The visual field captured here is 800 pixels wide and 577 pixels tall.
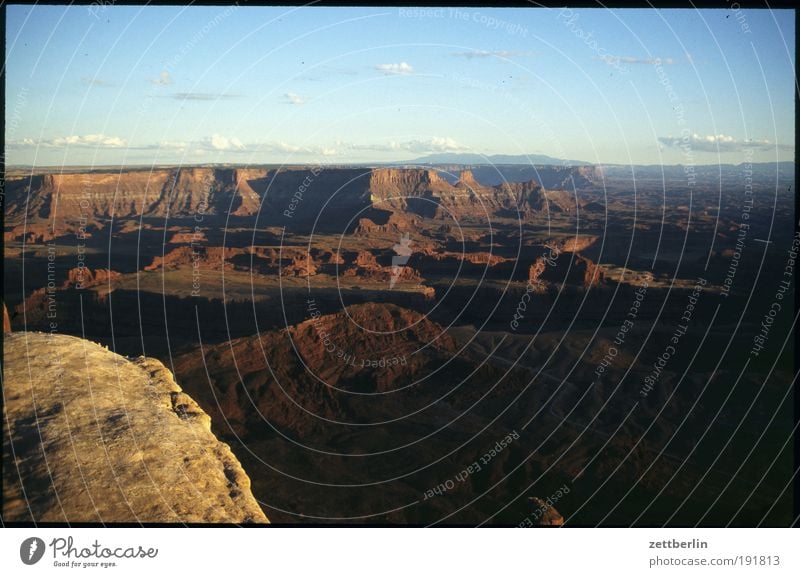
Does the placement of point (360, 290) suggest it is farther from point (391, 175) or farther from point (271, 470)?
point (391, 175)

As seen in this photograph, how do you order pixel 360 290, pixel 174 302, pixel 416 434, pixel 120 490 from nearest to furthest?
pixel 120 490, pixel 416 434, pixel 174 302, pixel 360 290

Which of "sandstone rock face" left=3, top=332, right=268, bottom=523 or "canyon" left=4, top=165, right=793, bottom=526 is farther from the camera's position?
"canyon" left=4, top=165, right=793, bottom=526

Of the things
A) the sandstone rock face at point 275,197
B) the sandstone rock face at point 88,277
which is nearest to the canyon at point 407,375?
the sandstone rock face at point 88,277

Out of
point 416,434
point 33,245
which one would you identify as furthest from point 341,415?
point 33,245

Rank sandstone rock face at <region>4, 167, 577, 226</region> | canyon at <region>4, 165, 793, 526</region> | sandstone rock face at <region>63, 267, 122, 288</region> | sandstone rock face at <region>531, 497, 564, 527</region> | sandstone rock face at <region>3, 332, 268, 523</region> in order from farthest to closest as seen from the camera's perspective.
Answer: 1. sandstone rock face at <region>4, 167, 577, 226</region>
2. sandstone rock face at <region>63, 267, 122, 288</region>
3. sandstone rock face at <region>531, 497, 564, 527</region>
4. canyon at <region>4, 165, 793, 526</region>
5. sandstone rock face at <region>3, 332, 268, 523</region>

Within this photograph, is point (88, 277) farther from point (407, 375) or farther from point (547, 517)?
point (547, 517)

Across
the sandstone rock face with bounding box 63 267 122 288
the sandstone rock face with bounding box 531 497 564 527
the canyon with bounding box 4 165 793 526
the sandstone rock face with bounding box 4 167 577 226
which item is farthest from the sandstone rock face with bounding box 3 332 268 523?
the sandstone rock face with bounding box 4 167 577 226

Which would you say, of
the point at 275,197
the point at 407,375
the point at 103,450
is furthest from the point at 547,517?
the point at 275,197

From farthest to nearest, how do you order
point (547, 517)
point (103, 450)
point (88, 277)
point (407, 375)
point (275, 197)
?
point (275, 197), point (88, 277), point (407, 375), point (547, 517), point (103, 450)

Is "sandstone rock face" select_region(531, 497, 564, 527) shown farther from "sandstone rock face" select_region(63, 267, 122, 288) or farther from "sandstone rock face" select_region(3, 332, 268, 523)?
"sandstone rock face" select_region(63, 267, 122, 288)
